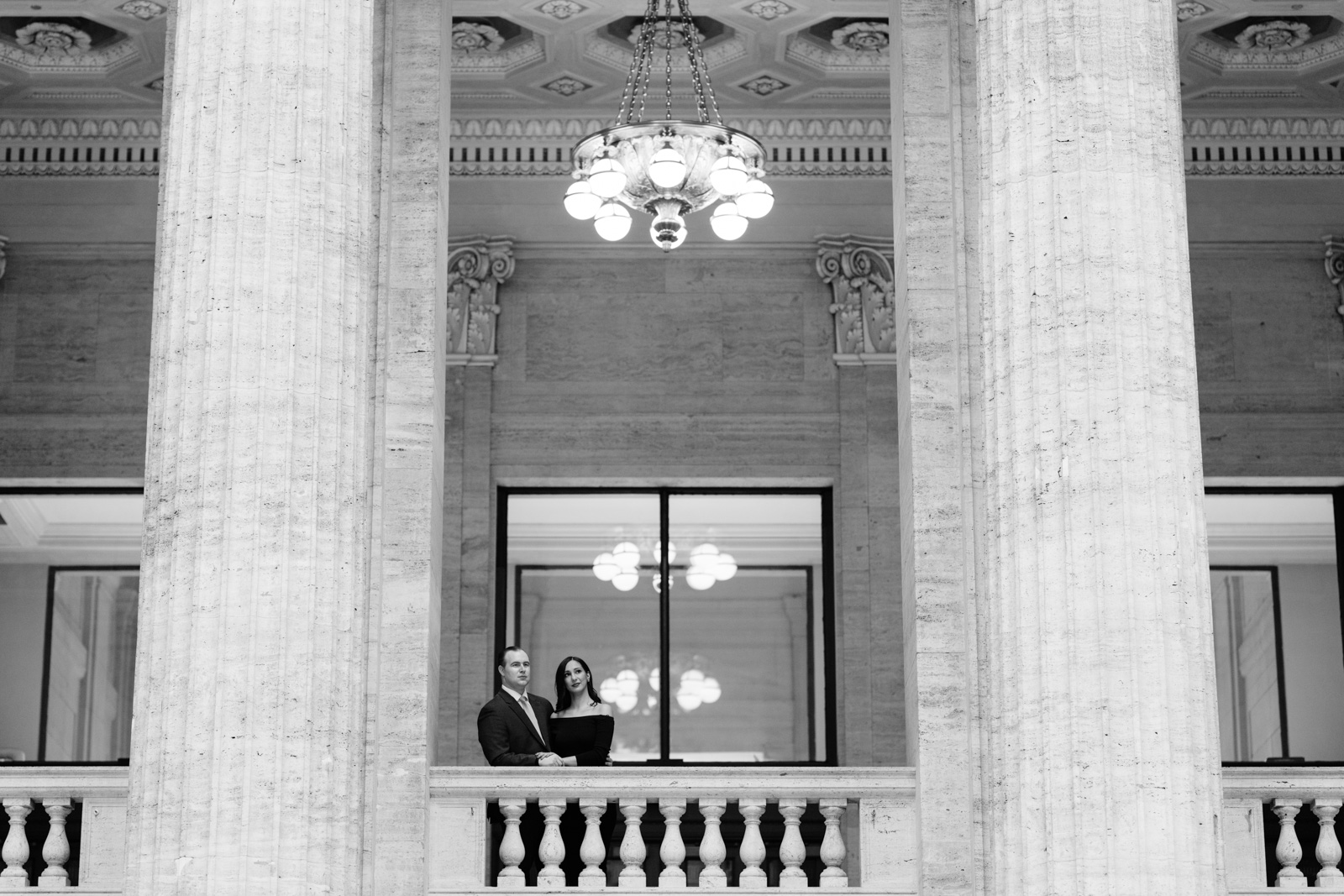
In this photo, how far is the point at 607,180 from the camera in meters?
13.9

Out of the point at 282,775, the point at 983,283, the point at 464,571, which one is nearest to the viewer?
the point at 282,775

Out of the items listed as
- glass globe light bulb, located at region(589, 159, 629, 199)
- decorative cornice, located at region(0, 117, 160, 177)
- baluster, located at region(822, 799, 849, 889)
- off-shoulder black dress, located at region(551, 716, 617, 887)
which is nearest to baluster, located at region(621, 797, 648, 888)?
off-shoulder black dress, located at region(551, 716, 617, 887)

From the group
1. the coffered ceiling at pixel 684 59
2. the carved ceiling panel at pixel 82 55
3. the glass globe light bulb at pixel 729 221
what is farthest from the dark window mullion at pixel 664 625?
the carved ceiling panel at pixel 82 55

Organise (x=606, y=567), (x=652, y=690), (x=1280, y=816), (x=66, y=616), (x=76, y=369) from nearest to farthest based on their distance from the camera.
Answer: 1. (x=1280, y=816)
2. (x=652, y=690)
3. (x=76, y=369)
4. (x=606, y=567)
5. (x=66, y=616)

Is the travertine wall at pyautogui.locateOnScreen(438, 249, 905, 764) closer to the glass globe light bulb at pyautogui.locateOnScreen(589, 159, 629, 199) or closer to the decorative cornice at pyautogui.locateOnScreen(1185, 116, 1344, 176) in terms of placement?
the decorative cornice at pyautogui.locateOnScreen(1185, 116, 1344, 176)

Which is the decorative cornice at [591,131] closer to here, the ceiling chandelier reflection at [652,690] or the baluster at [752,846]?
the ceiling chandelier reflection at [652,690]

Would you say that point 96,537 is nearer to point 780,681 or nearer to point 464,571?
point 464,571

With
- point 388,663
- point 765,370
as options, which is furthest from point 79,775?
point 765,370

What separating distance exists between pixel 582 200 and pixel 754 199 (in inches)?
39.7

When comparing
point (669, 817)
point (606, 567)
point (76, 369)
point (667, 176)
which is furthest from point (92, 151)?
point (669, 817)

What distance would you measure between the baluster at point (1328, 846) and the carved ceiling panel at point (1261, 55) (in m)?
6.57

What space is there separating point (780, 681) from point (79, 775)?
21.7 feet

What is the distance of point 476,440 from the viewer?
56.5 feet

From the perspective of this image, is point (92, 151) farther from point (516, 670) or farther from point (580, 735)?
point (580, 735)
